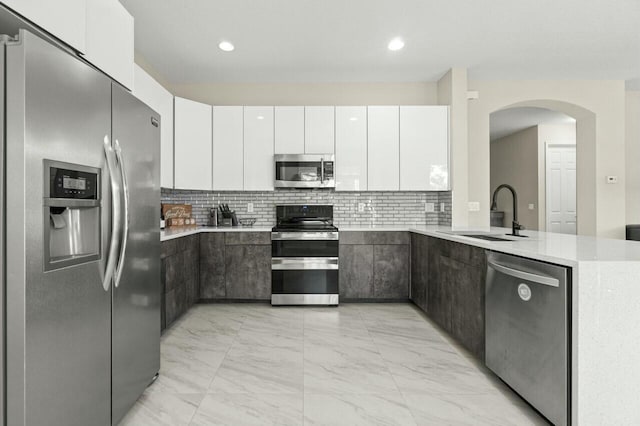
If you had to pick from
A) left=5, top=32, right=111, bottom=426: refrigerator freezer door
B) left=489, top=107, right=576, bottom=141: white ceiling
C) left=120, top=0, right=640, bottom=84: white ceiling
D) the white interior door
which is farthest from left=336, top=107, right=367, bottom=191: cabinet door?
the white interior door

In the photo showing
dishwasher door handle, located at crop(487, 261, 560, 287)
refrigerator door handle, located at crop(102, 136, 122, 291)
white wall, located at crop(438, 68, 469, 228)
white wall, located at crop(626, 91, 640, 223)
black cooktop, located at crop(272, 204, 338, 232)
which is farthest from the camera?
white wall, located at crop(626, 91, 640, 223)

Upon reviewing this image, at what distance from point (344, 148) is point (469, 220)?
1.77 meters

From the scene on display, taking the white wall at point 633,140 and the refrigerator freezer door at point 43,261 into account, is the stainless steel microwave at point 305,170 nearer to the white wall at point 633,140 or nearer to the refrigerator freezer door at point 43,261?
the refrigerator freezer door at point 43,261

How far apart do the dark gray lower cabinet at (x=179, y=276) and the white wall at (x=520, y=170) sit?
6.54 meters

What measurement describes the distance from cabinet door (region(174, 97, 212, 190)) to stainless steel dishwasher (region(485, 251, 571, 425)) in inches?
121

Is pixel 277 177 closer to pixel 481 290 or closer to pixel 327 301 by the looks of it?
pixel 327 301

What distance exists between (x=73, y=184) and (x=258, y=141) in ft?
9.64

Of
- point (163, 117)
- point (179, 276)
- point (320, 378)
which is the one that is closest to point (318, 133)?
point (163, 117)

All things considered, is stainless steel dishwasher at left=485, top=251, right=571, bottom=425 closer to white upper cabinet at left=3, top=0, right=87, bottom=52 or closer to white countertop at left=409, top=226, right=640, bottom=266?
white countertop at left=409, top=226, right=640, bottom=266

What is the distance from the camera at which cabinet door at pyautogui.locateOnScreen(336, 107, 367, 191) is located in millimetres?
4133

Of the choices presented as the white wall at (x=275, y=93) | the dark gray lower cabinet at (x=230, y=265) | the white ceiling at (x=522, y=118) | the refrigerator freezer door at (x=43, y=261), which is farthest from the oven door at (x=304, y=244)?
the white ceiling at (x=522, y=118)

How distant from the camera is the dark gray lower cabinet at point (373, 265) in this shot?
3.91 metres

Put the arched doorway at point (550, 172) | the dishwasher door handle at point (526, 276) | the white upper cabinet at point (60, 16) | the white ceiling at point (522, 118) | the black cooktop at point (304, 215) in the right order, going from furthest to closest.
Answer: the arched doorway at point (550, 172) < the white ceiling at point (522, 118) < the black cooktop at point (304, 215) < the dishwasher door handle at point (526, 276) < the white upper cabinet at point (60, 16)

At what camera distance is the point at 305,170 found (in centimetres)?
408
